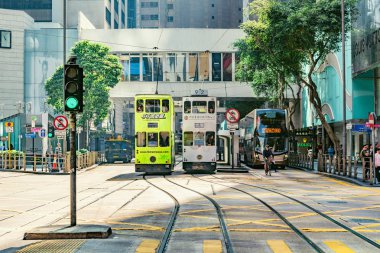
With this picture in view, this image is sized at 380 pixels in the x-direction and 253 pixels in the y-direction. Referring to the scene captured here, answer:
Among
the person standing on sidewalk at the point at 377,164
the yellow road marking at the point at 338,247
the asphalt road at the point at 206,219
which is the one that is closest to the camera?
the yellow road marking at the point at 338,247

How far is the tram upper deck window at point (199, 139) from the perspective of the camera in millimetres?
37625

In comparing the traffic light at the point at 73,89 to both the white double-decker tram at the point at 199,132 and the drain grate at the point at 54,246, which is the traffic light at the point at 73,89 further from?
the white double-decker tram at the point at 199,132

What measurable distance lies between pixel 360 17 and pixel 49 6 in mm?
63753

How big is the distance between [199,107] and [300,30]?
27.5 feet

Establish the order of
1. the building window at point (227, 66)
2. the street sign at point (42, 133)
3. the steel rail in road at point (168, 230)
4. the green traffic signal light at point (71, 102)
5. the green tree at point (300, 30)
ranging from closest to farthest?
the steel rail in road at point (168, 230)
the green traffic signal light at point (71, 102)
the green tree at point (300, 30)
the street sign at point (42, 133)
the building window at point (227, 66)

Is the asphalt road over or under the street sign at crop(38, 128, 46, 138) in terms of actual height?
under

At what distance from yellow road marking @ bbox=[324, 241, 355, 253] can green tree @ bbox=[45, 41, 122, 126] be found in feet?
184

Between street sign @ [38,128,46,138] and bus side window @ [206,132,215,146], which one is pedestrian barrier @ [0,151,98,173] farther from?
bus side window @ [206,132,215,146]

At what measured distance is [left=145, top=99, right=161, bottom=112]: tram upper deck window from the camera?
35.1 meters

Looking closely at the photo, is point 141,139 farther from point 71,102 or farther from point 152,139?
point 71,102

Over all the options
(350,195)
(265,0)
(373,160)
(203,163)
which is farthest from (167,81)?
(350,195)

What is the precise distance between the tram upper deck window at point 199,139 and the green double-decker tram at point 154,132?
172cm

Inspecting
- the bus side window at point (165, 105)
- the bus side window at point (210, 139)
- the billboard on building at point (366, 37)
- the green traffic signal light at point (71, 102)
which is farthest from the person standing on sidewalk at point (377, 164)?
the green traffic signal light at point (71, 102)

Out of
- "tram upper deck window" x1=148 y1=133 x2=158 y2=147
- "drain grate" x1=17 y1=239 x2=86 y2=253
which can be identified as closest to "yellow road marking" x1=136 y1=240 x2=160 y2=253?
"drain grate" x1=17 y1=239 x2=86 y2=253
